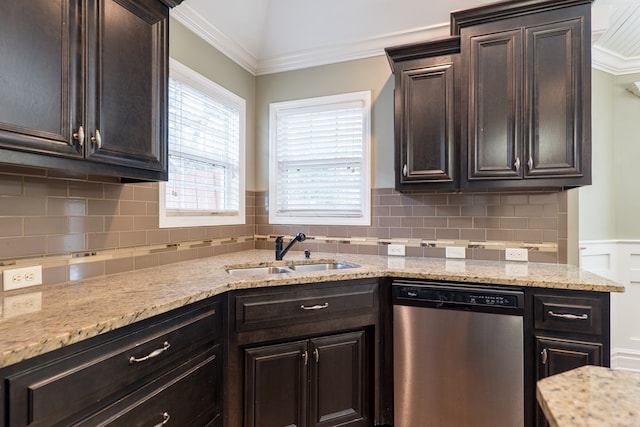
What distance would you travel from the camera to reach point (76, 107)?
4.42 ft

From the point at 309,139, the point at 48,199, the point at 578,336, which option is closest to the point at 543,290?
the point at 578,336

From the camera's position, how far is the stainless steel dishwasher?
1789 mm

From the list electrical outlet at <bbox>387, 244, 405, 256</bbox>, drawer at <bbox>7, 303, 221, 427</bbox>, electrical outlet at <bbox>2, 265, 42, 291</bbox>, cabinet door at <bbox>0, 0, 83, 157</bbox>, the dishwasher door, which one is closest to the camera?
drawer at <bbox>7, 303, 221, 427</bbox>

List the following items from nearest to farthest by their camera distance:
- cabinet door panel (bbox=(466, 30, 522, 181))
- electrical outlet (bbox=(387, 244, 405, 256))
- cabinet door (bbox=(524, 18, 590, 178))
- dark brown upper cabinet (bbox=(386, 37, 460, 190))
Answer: cabinet door (bbox=(524, 18, 590, 178))
cabinet door panel (bbox=(466, 30, 522, 181))
dark brown upper cabinet (bbox=(386, 37, 460, 190))
electrical outlet (bbox=(387, 244, 405, 256))

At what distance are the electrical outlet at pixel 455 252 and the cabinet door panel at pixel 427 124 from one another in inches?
22.6

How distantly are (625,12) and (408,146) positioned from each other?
2020mm

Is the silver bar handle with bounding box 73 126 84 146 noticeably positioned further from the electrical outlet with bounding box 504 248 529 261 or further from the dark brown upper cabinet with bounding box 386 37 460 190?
the electrical outlet with bounding box 504 248 529 261

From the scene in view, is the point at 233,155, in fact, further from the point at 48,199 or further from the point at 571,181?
the point at 571,181

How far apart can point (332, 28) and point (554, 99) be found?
171 centimetres

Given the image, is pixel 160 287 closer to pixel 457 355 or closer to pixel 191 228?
pixel 191 228

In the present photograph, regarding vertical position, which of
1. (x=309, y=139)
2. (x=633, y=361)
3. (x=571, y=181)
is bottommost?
(x=633, y=361)

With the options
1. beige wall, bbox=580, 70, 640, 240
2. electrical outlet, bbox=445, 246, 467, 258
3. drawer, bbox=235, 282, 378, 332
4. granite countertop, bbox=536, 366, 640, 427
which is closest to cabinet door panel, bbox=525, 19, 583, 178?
electrical outlet, bbox=445, 246, 467, 258

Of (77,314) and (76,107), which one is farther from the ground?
(76,107)

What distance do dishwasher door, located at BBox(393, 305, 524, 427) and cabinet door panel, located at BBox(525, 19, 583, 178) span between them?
0.98m
